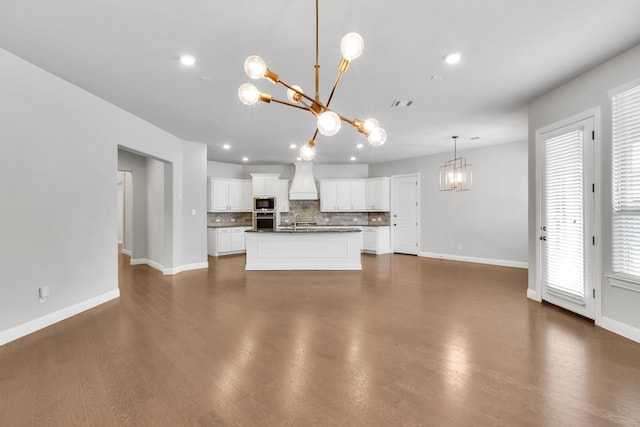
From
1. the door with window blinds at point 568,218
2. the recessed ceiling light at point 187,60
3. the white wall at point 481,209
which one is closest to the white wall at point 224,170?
the white wall at point 481,209

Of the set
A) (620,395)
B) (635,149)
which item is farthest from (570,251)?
(620,395)

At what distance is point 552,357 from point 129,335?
4.15 metres

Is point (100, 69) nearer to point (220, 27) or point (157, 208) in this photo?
point (220, 27)

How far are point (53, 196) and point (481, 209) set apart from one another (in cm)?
813

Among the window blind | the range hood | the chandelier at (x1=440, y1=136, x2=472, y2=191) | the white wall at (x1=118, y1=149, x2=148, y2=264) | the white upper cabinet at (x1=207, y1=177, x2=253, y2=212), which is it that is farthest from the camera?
the range hood

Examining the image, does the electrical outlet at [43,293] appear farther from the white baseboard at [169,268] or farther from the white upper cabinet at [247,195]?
the white upper cabinet at [247,195]

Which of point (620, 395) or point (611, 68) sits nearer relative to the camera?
point (620, 395)

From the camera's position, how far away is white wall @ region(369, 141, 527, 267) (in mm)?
6590

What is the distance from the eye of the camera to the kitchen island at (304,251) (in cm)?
632

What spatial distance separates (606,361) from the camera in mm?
2490

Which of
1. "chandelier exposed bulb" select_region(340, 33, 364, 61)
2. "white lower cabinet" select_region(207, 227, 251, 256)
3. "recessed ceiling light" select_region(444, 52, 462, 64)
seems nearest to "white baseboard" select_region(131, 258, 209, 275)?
"white lower cabinet" select_region(207, 227, 251, 256)

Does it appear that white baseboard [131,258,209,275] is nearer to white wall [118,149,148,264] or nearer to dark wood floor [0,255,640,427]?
white wall [118,149,148,264]

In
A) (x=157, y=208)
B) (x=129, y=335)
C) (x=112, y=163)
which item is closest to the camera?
(x=129, y=335)

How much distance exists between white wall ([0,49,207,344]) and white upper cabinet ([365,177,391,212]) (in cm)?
646
